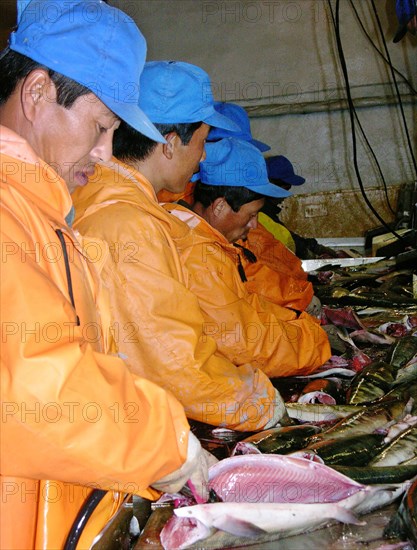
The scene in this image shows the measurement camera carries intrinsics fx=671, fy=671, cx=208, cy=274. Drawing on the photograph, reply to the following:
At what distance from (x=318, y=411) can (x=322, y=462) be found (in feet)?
2.27

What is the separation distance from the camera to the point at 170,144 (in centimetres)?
308

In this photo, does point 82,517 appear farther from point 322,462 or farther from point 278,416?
point 278,416

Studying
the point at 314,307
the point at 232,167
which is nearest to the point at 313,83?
the point at 314,307

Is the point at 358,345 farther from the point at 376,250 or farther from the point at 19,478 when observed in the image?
the point at 376,250

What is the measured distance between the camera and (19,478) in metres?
1.57

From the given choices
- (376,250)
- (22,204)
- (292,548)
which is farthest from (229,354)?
(376,250)

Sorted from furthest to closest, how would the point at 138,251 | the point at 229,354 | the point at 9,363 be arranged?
the point at 229,354 → the point at 138,251 → the point at 9,363

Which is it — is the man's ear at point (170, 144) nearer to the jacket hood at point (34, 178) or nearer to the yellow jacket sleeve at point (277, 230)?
the jacket hood at point (34, 178)

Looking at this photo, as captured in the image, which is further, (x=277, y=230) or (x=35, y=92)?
(x=277, y=230)

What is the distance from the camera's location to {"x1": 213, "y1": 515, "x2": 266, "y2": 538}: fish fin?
2.00 meters

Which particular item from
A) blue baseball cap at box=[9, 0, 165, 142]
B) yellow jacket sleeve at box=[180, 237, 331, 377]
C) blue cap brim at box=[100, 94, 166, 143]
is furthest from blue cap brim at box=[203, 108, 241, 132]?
blue baseball cap at box=[9, 0, 165, 142]

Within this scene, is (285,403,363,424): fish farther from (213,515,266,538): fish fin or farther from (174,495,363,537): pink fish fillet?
(213,515,266,538): fish fin

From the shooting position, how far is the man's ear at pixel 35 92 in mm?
1894

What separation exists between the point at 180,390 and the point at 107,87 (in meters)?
1.19
